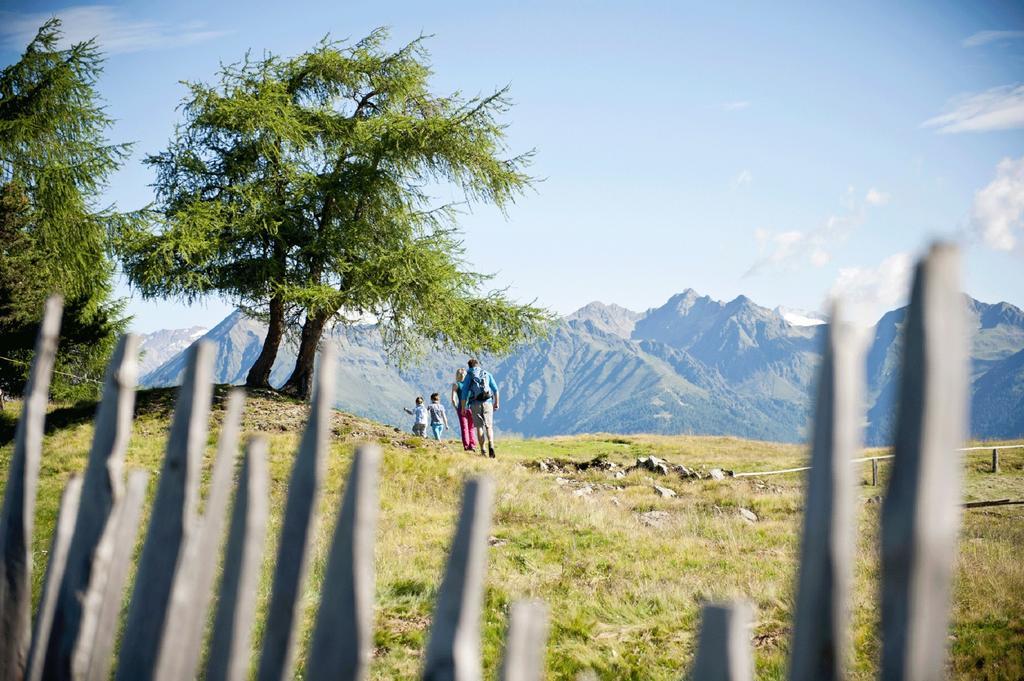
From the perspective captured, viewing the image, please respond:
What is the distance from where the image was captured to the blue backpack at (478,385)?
14.8 m

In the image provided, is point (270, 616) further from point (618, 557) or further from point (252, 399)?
point (252, 399)

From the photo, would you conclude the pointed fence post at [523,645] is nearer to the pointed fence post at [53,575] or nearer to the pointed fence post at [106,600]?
the pointed fence post at [106,600]

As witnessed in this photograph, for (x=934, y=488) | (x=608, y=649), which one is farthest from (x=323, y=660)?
(x=608, y=649)

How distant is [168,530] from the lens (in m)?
1.84

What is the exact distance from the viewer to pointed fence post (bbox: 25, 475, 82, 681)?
2.07 metres

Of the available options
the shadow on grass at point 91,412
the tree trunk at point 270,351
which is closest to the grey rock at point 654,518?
the shadow on grass at point 91,412

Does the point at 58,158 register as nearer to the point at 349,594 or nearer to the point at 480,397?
the point at 480,397

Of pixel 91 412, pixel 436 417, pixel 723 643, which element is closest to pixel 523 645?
pixel 723 643

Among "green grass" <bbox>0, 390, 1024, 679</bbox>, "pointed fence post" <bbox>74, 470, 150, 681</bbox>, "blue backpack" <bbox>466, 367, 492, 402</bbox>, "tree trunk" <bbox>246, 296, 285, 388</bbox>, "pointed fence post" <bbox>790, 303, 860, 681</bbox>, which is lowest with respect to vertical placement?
"green grass" <bbox>0, 390, 1024, 679</bbox>

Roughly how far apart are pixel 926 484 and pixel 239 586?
5.39 feet

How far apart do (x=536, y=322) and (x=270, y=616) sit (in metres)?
17.3

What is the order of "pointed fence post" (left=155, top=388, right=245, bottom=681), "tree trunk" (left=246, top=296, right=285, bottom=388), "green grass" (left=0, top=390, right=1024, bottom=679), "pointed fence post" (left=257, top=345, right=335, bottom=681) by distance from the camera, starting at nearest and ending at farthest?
"pointed fence post" (left=257, top=345, right=335, bottom=681) < "pointed fence post" (left=155, top=388, right=245, bottom=681) < "green grass" (left=0, top=390, right=1024, bottom=679) < "tree trunk" (left=246, top=296, right=285, bottom=388)

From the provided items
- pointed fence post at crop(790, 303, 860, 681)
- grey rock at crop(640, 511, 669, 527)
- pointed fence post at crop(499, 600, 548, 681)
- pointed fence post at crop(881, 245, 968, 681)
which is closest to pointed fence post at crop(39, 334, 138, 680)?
pointed fence post at crop(499, 600, 548, 681)

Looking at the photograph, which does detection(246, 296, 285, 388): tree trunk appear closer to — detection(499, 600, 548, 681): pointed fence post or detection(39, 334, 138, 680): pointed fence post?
detection(39, 334, 138, 680): pointed fence post
